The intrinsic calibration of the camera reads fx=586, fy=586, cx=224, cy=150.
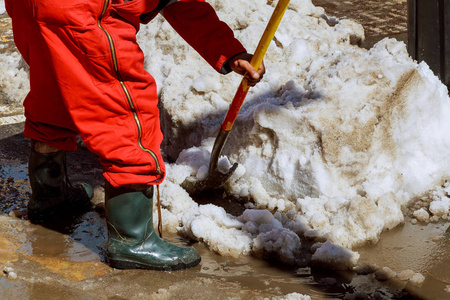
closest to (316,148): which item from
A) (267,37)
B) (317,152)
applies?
(317,152)

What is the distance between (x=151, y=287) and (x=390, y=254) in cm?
101

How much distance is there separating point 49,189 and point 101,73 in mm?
860

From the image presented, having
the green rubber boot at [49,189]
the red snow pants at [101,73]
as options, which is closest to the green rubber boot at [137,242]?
the red snow pants at [101,73]

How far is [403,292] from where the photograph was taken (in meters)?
2.20

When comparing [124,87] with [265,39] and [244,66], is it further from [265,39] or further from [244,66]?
[265,39]

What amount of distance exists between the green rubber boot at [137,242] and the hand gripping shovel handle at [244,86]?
0.67 metres

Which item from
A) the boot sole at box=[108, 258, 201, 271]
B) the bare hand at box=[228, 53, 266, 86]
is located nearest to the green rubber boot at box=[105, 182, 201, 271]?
the boot sole at box=[108, 258, 201, 271]

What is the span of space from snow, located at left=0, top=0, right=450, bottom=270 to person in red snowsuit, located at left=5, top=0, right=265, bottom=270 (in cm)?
36

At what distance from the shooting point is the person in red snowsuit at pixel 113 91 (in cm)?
201

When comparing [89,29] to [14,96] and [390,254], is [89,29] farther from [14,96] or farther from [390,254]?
[14,96]

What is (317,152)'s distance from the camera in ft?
9.49

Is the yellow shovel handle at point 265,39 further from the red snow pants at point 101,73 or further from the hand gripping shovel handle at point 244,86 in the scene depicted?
the red snow pants at point 101,73

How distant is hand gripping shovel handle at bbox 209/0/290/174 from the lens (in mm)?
2484

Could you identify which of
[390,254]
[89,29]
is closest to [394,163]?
[390,254]
